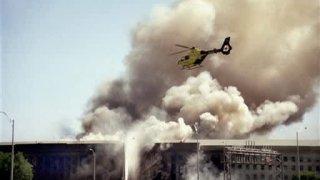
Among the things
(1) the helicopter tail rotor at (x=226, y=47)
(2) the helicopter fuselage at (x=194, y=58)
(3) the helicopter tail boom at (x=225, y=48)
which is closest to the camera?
(3) the helicopter tail boom at (x=225, y=48)

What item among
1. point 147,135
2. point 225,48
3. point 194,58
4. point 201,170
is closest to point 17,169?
point 147,135

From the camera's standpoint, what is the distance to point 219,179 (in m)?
133

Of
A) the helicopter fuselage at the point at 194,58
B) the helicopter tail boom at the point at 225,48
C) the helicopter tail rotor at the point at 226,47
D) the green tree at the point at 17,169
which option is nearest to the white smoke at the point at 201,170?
the helicopter fuselage at the point at 194,58

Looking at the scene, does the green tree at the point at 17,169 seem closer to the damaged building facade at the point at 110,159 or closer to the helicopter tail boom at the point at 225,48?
the damaged building facade at the point at 110,159

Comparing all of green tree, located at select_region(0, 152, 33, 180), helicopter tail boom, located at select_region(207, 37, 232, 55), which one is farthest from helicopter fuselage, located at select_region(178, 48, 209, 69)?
green tree, located at select_region(0, 152, 33, 180)

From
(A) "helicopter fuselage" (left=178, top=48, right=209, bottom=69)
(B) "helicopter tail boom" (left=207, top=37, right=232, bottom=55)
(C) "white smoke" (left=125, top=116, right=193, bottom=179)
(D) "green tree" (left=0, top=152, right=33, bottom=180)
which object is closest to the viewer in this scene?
(B) "helicopter tail boom" (left=207, top=37, right=232, bottom=55)

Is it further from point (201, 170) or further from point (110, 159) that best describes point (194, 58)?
point (110, 159)

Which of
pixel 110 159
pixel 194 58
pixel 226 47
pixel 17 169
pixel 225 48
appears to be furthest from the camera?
pixel 110 159

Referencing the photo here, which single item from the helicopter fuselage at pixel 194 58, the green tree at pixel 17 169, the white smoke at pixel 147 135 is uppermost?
the helicopter fuselage at pixel 194 58

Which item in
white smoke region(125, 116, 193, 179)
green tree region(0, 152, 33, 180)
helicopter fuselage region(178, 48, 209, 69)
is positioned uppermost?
helicopter fuselage region(178, 48, 209, 69)

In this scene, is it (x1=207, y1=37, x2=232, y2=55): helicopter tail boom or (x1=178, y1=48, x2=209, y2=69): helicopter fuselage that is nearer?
(x1=207, y1=37, x2=232, y2=55): helicopter tail boom

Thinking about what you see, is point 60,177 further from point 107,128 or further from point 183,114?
point 183,114

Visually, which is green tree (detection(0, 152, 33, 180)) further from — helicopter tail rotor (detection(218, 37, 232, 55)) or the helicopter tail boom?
helicopter tail rotor (detection(218, 37, 232, 55))

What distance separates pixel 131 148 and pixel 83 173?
44.9ft
